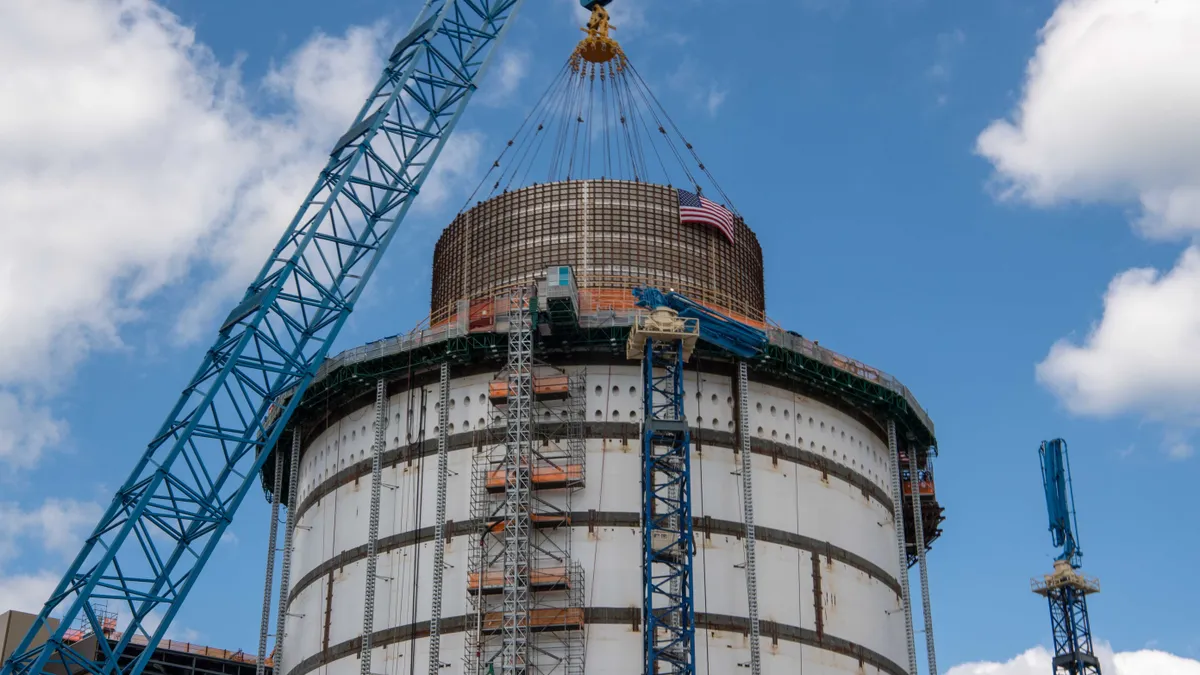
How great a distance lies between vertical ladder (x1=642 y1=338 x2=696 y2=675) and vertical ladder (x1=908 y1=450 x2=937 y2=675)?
13675 mm

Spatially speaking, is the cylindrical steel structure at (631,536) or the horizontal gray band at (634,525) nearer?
the cylindrical steel structure at (631,536)

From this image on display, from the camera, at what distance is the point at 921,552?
2685 inches

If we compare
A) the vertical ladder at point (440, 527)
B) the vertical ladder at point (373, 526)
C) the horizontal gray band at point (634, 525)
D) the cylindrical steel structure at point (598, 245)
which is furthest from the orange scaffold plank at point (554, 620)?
the cylindrical steel structure at point (598, 245)

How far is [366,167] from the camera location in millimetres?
67000

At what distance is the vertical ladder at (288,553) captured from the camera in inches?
2569

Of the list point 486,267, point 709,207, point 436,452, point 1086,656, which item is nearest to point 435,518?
point 436,452

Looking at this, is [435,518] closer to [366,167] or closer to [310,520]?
[310,520]

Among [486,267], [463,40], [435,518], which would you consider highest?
[463,40]

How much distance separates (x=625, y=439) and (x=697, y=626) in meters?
7.78

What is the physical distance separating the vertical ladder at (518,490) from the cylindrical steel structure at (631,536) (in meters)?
2.23

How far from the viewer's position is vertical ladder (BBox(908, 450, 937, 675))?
64.1 m

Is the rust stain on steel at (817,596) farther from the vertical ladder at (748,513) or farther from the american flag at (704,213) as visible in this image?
the american flag at (704,213)

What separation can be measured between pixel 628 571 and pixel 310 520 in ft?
53.1

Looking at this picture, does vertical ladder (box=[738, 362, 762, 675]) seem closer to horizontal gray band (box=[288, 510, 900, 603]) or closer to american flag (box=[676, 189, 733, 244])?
horizontal gray band (box=[288, 510, 900, 603])
